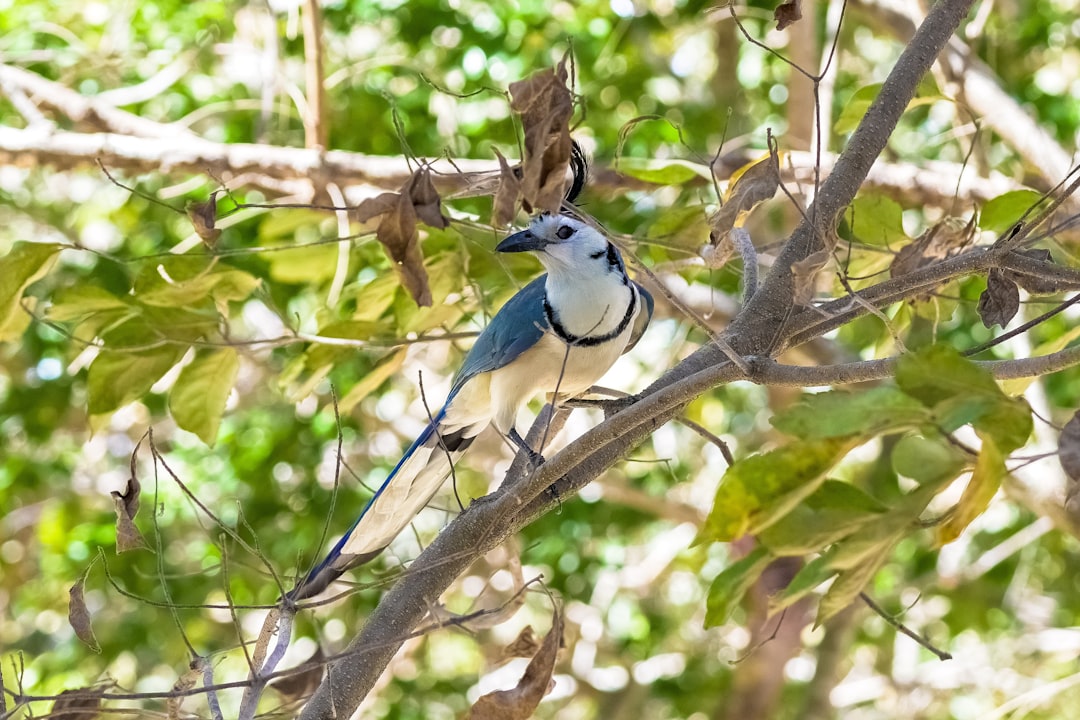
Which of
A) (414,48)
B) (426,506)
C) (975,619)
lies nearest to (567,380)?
(426,506)

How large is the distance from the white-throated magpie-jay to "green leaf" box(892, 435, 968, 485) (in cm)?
115

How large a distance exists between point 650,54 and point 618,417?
312 cm

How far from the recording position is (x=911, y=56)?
1.78 m

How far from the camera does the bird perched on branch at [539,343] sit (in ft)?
6.91

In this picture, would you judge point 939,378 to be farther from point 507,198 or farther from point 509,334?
point 509,334

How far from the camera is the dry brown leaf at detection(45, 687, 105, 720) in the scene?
140 centimetres

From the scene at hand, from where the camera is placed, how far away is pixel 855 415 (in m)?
0.88

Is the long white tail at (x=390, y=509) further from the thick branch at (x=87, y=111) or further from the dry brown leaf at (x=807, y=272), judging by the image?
the thick branch at (x=87, y=111)

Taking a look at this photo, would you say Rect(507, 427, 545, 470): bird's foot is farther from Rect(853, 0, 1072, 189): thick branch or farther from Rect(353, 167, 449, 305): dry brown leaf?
Rect(853, 0, 1072, 189): thick branch

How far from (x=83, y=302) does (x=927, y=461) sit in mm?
1640

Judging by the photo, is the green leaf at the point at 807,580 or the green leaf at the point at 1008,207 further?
the green leaf at the point at 1008,207

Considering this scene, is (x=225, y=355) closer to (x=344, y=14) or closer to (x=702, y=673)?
(x=344, y=14)

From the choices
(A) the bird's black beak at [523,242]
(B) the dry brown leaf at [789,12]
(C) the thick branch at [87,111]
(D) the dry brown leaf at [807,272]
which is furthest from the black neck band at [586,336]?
(C) the thick branch at [87,111]

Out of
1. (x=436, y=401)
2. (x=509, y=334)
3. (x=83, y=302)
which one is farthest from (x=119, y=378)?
(x=436, y=401)
